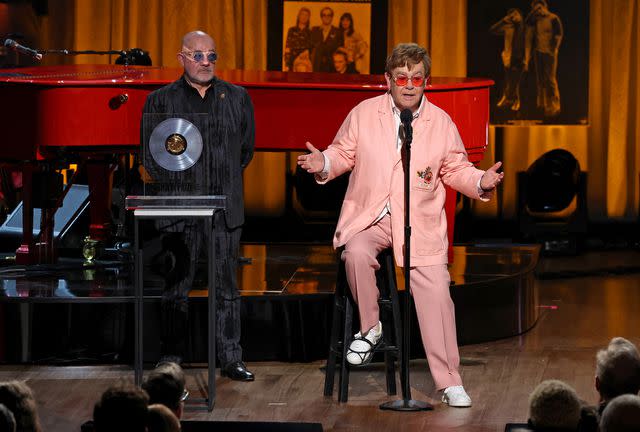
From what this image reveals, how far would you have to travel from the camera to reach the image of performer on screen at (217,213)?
480 cm

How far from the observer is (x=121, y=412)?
2432 millimetres

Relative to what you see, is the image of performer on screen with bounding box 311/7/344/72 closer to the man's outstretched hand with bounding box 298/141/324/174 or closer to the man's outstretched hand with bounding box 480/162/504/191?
the man's outstretched hand with bounding box 298/141/324/174

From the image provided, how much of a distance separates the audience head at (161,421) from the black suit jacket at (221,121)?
7.44ft

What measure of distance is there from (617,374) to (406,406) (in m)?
1.50

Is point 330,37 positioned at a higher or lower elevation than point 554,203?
higher

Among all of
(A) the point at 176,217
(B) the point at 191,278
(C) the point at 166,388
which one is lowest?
(C) the point at 166,388

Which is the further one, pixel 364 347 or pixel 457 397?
pixel 364 347

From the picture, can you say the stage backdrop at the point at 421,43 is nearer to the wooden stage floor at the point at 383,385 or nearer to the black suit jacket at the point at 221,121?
the wooden stage floor at the point at 383,385

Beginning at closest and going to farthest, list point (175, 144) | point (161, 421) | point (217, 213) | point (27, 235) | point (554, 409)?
point (161, 421), point (554, 409), point (175, 144), point (217, 213), point (27, 235)

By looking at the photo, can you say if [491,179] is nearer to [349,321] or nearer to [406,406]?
[349,321]

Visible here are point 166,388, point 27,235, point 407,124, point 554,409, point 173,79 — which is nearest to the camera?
point 554,409

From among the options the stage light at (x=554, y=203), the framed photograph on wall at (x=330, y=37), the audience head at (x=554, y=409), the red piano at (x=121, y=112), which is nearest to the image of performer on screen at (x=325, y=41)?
the framed photograph on wall at (x=330, y=37)

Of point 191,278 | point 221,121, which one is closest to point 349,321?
point 191,278

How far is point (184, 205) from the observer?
4.39m
